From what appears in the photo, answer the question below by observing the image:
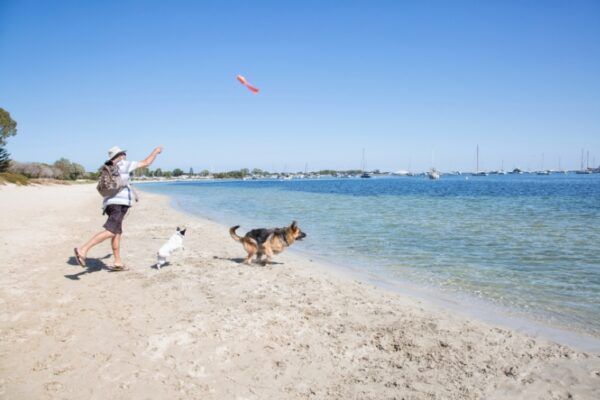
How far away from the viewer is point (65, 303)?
5387 millimetres

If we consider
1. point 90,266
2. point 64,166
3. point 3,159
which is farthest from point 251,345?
point 64,166

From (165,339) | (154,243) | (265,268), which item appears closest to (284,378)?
(165,339)

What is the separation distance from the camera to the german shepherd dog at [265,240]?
8406 millimetres

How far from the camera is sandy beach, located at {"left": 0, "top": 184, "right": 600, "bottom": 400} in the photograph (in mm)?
3396

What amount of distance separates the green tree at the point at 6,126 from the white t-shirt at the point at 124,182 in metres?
54.3

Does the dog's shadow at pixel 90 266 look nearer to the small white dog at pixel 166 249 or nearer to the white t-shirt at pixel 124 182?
the small white dog at pixel 166 249

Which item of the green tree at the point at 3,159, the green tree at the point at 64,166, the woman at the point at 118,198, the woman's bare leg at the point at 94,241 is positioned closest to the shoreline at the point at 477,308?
the woman at the point at 118,198

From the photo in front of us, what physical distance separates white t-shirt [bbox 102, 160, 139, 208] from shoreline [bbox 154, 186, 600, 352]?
449 centimetres

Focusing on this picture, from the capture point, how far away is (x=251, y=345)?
13.7 feet

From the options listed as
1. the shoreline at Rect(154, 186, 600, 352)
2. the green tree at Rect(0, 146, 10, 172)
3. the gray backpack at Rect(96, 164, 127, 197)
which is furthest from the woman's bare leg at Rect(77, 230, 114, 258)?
the green tree at Rect(0, 146, 10, 172)

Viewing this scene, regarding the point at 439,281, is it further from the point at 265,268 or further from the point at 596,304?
the point at 265,268

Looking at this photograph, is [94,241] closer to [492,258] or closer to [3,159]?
[492,258]

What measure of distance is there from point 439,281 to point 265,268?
3689 millimetres

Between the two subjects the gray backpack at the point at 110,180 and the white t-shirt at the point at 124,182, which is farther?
the white t-shirt at the point at 124,182
